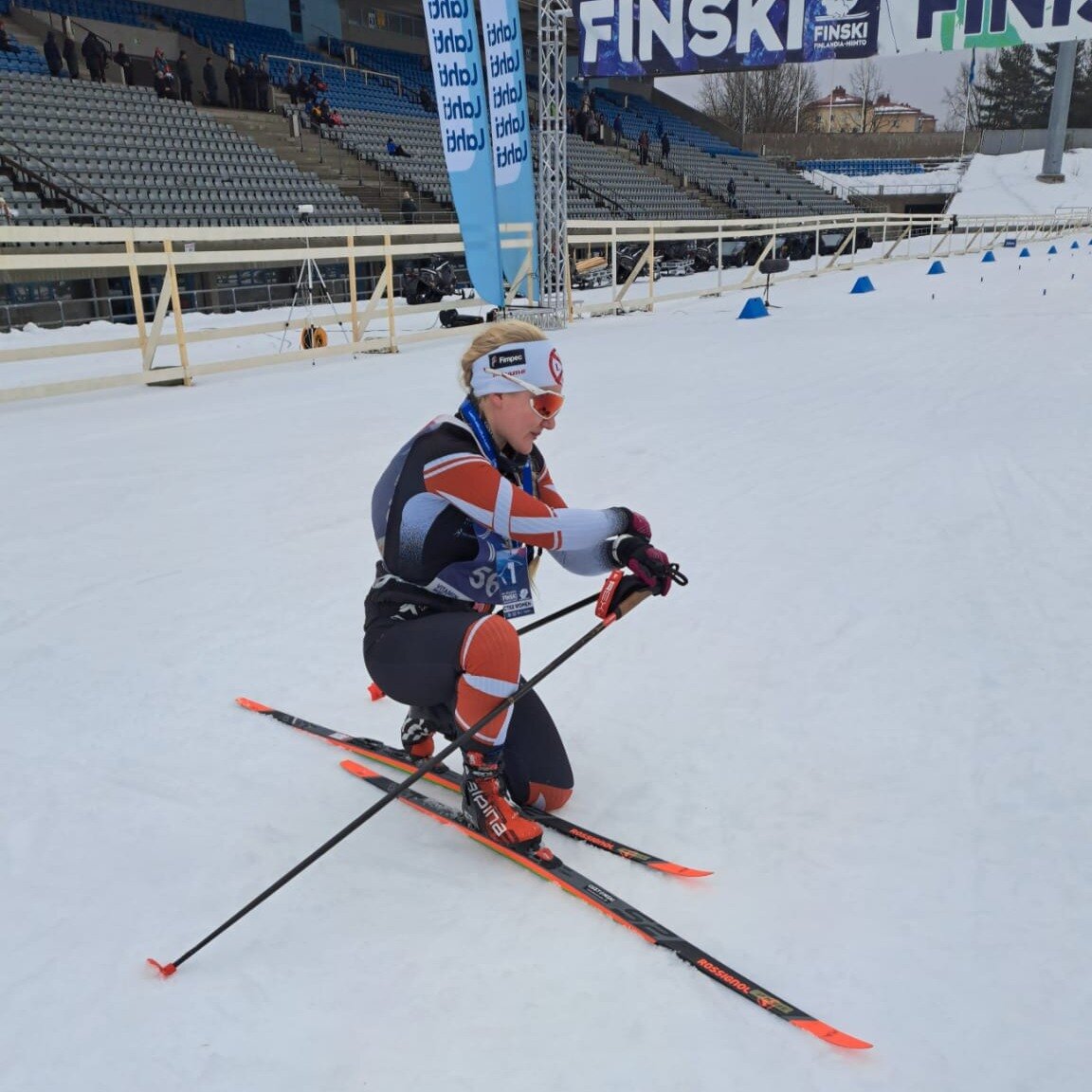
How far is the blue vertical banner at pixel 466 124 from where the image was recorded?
1033 centimetres

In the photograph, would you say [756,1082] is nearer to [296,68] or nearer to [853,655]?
[853,655]

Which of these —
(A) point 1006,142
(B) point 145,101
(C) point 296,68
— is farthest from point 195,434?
(A) point 1006,142

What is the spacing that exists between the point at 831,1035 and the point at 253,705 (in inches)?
75.5

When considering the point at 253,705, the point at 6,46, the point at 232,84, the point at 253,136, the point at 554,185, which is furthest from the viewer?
the point at 232,84

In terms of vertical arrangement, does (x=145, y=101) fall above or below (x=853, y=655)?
above

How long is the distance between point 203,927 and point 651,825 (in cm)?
106

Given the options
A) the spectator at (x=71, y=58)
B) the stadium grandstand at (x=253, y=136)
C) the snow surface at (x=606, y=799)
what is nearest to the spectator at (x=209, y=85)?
the stadium grandstand at (x=253, y=136)

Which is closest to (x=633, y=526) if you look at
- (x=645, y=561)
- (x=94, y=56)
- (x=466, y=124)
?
(x=645, y=561)

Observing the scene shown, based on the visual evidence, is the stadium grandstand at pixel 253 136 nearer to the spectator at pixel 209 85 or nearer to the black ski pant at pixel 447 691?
the spectator at pixel 209 85

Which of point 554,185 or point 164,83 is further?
point 164,83

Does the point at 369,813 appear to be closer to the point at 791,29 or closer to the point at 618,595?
the point at 618,595

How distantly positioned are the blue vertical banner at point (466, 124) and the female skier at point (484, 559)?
9.06m

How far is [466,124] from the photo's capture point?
10625 mm

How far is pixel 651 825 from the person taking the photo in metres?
2.35
